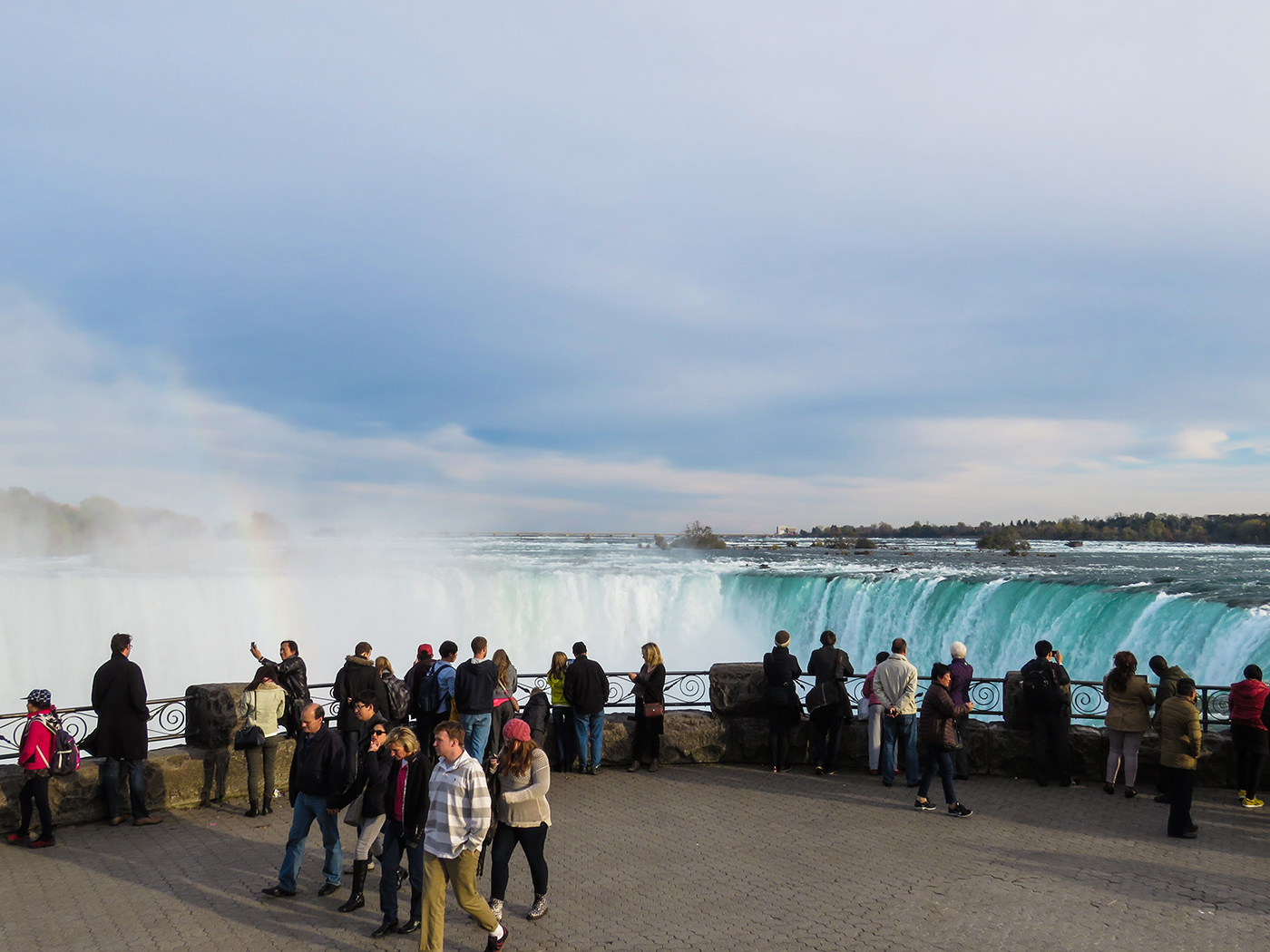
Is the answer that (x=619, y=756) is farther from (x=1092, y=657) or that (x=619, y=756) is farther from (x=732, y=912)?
(x=1092, y=657)

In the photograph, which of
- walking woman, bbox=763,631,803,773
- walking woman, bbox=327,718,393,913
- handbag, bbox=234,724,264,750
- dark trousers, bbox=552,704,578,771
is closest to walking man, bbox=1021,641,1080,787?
walking woman, bbox=763,631,803,773

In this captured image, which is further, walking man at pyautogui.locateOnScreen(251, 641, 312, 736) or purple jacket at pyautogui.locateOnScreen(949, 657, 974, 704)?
purple jacket at pyautogui.locateOnScreen(949, 657, 974, 704)

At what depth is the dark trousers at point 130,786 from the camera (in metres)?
7.73

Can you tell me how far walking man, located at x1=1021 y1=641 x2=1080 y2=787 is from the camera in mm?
8906

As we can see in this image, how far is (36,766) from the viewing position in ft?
22.8

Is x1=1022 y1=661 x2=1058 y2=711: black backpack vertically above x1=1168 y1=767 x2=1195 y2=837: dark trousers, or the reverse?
x1=1022 y1=661 x2=1058 y2=711: black backpack

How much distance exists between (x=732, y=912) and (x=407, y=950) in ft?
7.23

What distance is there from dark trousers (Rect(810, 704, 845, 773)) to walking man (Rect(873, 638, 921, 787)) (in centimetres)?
53

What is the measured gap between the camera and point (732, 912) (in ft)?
19.0

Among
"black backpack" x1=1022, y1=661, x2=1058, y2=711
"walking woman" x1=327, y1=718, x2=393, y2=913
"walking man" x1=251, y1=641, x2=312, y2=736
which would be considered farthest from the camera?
"black backpack" x1=1022, y1=661, x2=1058, y2=711

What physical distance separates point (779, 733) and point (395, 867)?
5289 millimetres

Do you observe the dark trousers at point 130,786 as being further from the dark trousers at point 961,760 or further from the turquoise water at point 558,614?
the turquoise water at point 558,614

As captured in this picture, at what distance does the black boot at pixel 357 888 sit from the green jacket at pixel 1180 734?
6685mm

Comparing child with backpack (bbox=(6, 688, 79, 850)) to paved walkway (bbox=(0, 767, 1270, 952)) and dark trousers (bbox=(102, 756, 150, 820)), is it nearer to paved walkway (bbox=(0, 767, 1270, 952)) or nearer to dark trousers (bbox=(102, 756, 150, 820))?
paved walkway (bbox=(0, 767, 1270, 952))
